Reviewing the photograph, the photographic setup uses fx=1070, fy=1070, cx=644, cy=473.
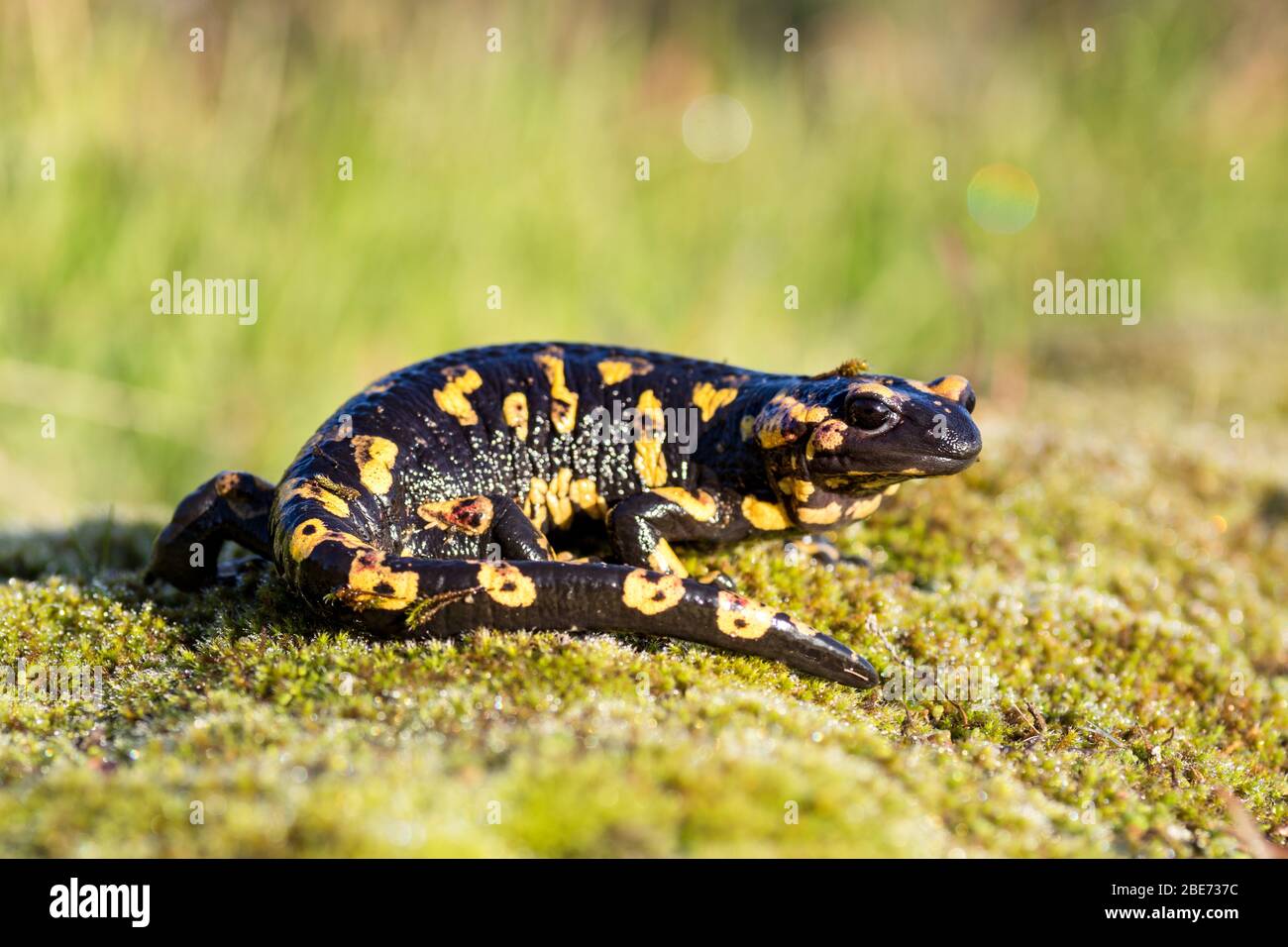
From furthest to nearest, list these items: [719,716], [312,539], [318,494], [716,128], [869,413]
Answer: [716,128]
[869,413]
[318,494]
[312,539]
[719,716]

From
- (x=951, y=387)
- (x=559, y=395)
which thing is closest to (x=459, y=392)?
(x=559, y=395)

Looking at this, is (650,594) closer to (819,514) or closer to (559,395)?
(819,514)

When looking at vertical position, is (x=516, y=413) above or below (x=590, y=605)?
above

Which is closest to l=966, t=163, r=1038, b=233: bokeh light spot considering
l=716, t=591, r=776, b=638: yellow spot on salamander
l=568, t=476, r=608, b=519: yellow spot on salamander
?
l=568, t=476, r=608, b=519: yellow spot on salamander

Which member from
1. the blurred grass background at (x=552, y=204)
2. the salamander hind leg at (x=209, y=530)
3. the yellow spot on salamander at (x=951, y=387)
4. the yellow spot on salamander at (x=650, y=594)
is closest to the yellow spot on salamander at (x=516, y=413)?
the salamander hind leg at (x=209, y=530)

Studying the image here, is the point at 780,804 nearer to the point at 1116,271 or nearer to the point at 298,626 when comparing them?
the point at 298,626

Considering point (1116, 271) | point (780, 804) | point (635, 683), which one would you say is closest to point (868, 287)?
point (1116, 271)

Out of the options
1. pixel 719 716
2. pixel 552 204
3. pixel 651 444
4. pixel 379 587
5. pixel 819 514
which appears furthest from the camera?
pixel 552 204
